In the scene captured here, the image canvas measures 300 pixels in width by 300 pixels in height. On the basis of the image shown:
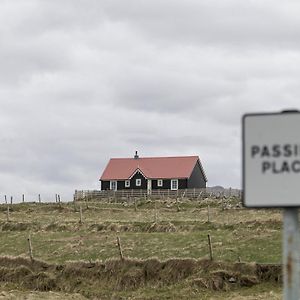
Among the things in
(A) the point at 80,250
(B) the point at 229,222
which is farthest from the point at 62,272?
(B) the point at 229,222

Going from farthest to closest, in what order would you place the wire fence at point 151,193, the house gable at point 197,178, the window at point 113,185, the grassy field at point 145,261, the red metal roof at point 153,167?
the window at point 113,185 → the house gable at point 197,178 → the red metal roof at point 153,167 → the wire fence at point 151,193 → the grassy field at point 145,261

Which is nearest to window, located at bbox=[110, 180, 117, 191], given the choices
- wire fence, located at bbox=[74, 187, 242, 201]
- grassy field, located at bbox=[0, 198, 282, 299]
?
wire fence, located at bbox=[74, 187, 242, 201]

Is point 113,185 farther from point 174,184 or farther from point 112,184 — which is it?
point 174,184

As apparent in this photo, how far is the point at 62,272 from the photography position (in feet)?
77.8

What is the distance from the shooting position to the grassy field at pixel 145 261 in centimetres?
2083

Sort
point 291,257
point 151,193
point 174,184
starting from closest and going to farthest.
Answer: point 291,257
point 151,193
point 174,184

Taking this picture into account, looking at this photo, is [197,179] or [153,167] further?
[197,179]

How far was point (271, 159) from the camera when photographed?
3.51 metres

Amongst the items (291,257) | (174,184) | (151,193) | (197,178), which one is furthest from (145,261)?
(197,178)

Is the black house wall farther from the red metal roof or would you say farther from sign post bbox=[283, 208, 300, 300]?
sign post bbox=[283, 208, 300, 300]

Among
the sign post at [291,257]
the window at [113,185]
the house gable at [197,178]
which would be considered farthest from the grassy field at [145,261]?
the window at [113,185]

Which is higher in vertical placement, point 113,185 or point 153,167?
point 153,167

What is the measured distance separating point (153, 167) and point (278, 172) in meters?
71.1

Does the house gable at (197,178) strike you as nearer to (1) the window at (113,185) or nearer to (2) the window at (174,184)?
(2) the window at (174,184)
